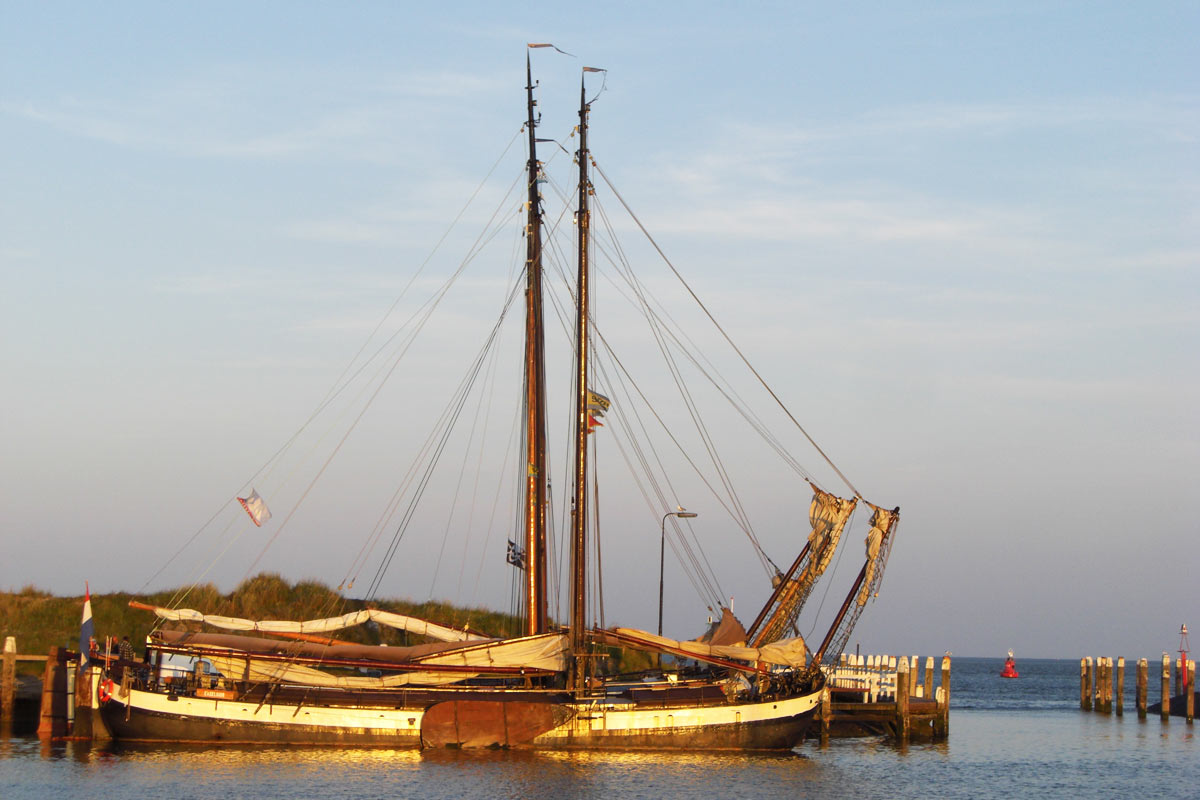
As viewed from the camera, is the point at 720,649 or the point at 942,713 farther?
→ the point at 942,713

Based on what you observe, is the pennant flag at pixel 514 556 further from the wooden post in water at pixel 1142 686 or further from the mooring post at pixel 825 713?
the wooden post in water at pixel 1142 686

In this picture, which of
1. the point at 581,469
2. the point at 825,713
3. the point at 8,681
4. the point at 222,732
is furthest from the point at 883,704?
the point at 8,681

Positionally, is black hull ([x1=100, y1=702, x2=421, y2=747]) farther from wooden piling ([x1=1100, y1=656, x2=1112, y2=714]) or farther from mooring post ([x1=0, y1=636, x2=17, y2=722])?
wooden piling ([x1=1100, y1=656, x2=1112, y2=714])

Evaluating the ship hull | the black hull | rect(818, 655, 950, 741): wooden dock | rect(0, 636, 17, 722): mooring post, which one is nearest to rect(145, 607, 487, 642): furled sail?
the ship hull

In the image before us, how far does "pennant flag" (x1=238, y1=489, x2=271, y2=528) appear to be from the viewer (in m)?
43.4

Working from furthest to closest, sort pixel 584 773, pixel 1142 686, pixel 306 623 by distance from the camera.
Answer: pixel 1142 686 → pixel 306 623 → pixel 584 773

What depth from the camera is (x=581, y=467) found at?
44.8m

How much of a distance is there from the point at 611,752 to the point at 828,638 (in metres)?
8.89

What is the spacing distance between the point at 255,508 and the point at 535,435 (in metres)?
10.4

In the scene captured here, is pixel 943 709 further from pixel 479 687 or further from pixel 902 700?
pixel 479 687

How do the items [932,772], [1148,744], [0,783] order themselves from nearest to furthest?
[0,783] → [932,772] → [1148,744]

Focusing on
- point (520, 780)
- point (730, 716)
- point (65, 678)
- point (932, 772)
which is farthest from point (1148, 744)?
point (65, 678)

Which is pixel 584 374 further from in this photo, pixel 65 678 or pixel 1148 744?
pixel 1148 744

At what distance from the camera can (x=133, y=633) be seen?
5659 centimetres
